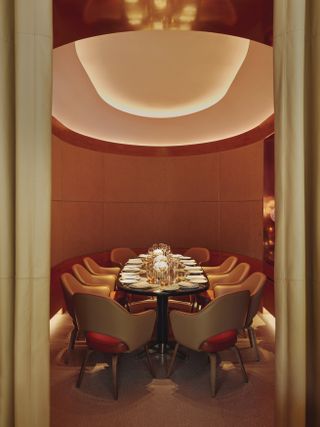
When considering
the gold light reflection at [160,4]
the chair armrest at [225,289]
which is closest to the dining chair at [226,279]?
the chair armrest at [225,289]

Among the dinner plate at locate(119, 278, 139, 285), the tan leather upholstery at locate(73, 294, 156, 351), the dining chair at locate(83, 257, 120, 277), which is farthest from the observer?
the dining chair at locate(83, 257, 120, 277)

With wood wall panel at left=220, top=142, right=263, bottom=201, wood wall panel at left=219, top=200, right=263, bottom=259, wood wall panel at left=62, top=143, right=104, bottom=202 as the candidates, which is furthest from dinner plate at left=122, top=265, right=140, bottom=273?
wood wall panel at left=220, top=142, right=263, bottom=201

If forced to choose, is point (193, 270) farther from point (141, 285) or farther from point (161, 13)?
point (161, 13)

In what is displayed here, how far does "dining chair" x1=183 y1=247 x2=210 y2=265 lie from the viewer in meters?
6.64

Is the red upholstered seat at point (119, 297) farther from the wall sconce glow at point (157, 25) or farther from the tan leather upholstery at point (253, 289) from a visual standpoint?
the wall sconce glow at point (157, 25)

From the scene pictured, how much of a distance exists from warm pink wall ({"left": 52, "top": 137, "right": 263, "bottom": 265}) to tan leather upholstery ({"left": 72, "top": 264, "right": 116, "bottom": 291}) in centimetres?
87

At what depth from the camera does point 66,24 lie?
2215 millimetres

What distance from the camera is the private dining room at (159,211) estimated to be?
1.65 metres

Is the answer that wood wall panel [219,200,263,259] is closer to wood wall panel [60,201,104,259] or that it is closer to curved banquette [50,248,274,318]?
curved banquette [50,248,274,318]
